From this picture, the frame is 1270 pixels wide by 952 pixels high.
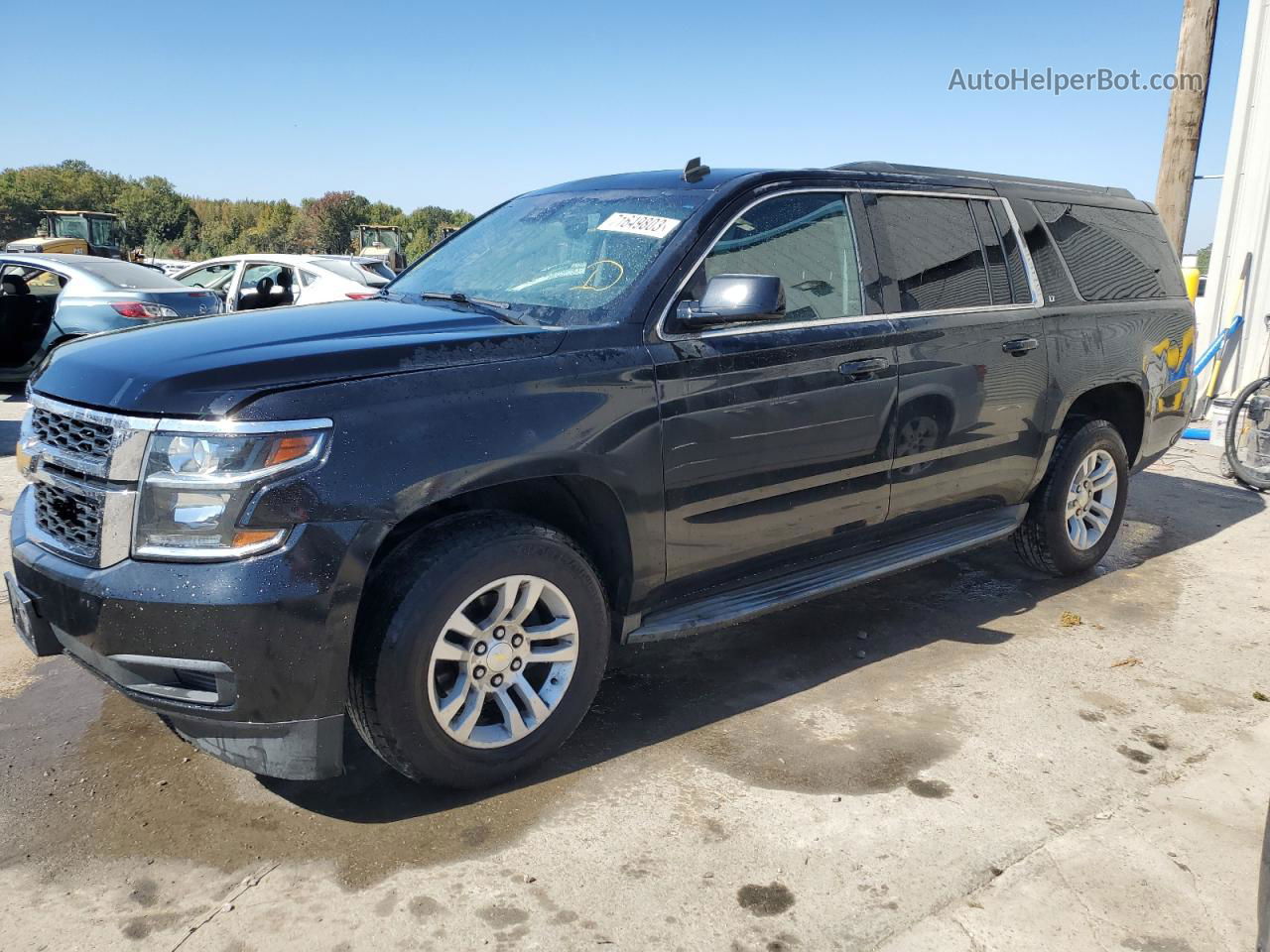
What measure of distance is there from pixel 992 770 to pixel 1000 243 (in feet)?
8.07

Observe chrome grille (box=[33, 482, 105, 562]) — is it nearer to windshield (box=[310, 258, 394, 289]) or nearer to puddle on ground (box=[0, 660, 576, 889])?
puddle on ground (box=[0, 660, 576, 889])

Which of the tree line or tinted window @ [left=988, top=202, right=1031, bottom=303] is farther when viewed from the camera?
the tree line

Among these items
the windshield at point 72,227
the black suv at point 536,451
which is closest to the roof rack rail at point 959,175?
the black suv at point 536,451

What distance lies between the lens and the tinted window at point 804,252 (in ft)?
12.0

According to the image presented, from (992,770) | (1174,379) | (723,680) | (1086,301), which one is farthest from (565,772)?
(1174,379)

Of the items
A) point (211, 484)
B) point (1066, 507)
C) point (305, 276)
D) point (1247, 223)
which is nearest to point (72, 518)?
point (211, 484)

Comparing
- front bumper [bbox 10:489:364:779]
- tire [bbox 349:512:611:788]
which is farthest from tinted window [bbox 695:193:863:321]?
front bumper [bbox 10:489:364:779]

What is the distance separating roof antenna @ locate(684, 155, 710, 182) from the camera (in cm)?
378

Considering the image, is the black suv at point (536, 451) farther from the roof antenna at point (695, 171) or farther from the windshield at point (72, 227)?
the windshield at point (72, 227)

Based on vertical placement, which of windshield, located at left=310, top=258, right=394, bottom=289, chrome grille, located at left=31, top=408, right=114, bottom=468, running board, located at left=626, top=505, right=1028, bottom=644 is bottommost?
running board, located at left=626, top=505, right=1028, bottom=644

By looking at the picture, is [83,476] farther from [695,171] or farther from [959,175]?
[959,175]

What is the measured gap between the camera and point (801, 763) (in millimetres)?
3309

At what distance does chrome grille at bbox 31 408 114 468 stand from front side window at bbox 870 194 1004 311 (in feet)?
9.44

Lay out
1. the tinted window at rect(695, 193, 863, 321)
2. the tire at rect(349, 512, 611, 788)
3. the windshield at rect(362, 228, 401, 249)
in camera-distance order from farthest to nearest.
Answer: the windshield at rect(362, 228, 401, 249) < the tinted window at rect(695, 193, 863, 321) < the tire at rect(349, 512, 611, 788)
